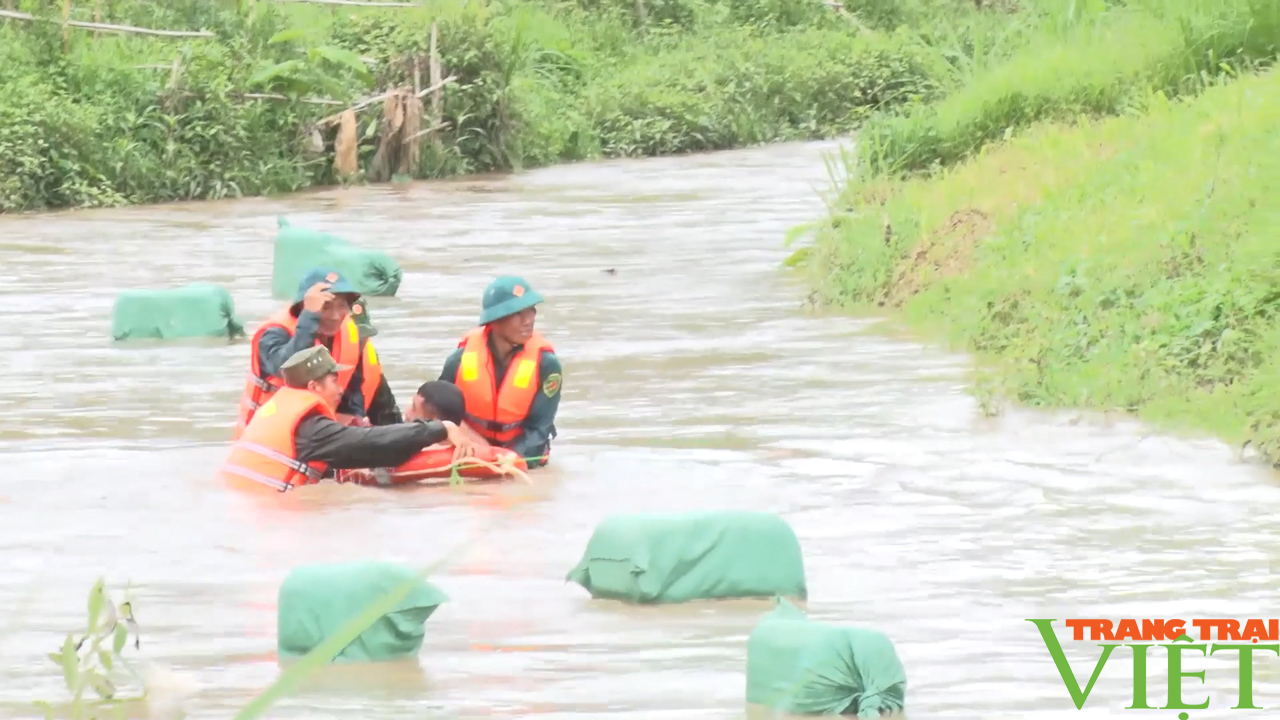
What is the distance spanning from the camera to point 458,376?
32.1ft

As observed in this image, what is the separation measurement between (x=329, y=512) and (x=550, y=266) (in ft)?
26.7

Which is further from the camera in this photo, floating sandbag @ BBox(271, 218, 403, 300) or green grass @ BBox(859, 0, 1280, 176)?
green grass @ BBox(859, 0, 1280, 176)

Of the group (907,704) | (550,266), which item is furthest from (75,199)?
(907,704)

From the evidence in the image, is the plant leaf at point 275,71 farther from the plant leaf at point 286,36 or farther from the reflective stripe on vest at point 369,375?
the reflective stripe on vest at point 369,375

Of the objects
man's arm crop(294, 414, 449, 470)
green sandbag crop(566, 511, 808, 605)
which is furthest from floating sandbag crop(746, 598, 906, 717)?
man's arm crop(294, 414, 449, 470)

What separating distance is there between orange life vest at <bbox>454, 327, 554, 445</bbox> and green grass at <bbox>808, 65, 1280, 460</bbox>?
7.82 feet

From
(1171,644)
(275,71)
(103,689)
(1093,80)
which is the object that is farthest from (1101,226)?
(275,71)

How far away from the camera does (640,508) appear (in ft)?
29.3

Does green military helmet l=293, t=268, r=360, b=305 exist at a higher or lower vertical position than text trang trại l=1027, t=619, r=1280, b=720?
higher

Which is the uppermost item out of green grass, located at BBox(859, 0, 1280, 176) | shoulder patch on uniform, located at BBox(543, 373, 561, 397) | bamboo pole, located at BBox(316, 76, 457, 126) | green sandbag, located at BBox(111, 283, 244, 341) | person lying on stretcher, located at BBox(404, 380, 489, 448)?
green grass, located at BBox(859, 0, 1280, 176)

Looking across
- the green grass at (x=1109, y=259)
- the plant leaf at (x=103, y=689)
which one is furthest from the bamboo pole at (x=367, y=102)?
the plant leaf at (x=103, y=689)

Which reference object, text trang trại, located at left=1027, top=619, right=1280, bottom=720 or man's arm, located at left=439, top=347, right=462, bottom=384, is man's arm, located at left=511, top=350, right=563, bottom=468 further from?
text trang trại, located at left=1027, top=619, right=1280, bottom=720

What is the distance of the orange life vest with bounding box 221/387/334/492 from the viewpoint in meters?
9.05

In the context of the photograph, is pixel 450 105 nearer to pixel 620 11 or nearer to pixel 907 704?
pixel 620 11
